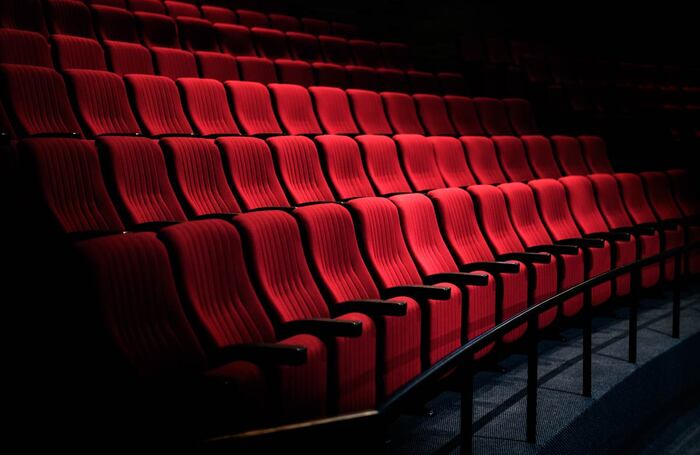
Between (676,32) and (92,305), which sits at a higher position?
(676,32)

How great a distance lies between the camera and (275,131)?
79 centimetres

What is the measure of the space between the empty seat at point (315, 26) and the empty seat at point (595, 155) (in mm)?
563

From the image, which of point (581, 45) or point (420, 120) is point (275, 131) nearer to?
point (420, 120)

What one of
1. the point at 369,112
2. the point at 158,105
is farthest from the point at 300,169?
the point at 369,112

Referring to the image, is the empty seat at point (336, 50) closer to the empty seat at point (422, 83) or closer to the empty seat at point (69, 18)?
the empty seat at point (422, 83)

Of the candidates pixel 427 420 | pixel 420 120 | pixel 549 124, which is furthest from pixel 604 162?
pixel 427 420

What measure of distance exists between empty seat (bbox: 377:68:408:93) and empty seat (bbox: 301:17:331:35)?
273 millimetres

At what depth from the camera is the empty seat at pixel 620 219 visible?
764 mm

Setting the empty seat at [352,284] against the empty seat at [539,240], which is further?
the empty seat at [539,240]

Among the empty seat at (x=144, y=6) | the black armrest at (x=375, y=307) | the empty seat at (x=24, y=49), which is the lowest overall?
the black armrest at (x=375, y=307)

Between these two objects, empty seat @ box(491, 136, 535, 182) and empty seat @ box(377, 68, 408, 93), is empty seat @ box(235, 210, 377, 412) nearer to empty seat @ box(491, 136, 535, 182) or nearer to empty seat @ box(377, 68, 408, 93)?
empty seat @ box(491, 136, 535, 182)

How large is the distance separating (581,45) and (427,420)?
151 centimetres

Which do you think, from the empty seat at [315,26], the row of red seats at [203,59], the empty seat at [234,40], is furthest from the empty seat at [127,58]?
the empty seat at [315,26]

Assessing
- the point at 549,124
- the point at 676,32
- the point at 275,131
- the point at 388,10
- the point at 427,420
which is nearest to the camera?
the point at 427,420
